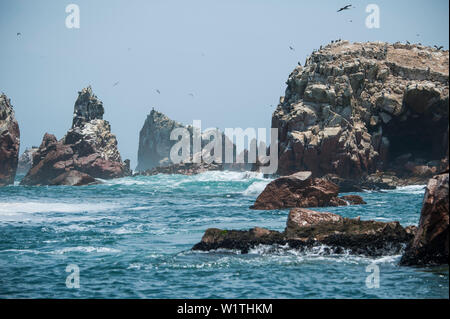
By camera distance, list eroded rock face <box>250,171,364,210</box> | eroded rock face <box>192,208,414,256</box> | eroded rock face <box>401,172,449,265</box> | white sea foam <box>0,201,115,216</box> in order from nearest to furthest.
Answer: eroded rock face <box>401,172,449,265</box> → eroded rock face <box>192,208,414,256</box> → eroded rock face <box>250,171,364,210</box> → white sea foam <box>0,201,115,216</box>

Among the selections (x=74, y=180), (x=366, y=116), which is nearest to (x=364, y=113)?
(x=366, y=116)

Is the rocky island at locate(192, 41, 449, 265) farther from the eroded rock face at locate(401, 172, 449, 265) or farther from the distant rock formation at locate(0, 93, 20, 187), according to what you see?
the distant rock formation at locate(0, 93, 20, 187)

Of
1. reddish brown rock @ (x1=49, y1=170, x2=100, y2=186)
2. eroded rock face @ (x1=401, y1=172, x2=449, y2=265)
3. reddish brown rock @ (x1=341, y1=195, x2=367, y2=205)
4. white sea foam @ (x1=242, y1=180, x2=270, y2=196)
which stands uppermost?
eroded rock face @ (x1=401, y1=172, x2=449, y2=265)

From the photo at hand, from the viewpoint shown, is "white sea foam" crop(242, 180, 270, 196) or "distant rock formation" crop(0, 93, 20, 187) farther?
"distant rock formation" crop(0, 93, 20, 187)

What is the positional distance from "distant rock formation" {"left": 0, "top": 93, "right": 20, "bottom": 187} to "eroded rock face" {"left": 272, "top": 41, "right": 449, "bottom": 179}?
4118 centimetres

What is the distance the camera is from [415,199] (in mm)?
38844

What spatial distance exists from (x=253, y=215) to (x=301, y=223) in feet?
35.0

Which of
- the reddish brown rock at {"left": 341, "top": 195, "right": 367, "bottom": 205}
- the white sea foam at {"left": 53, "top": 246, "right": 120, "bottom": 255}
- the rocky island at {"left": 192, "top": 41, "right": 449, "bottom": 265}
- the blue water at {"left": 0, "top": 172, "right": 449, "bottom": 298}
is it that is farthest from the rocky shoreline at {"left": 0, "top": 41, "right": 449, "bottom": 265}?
the white sea foam at {"left": 53, "top": 246, "right": 120, "bottom": 255}

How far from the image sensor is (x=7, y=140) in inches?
3194

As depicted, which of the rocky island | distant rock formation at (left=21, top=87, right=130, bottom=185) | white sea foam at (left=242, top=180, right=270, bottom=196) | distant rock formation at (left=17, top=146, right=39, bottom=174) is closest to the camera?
white sea foam at (left=242, top=180, right=270, bottom=196)

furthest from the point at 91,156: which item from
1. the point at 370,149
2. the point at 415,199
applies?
the point at 415,199

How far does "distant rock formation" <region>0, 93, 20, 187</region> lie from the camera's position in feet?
265

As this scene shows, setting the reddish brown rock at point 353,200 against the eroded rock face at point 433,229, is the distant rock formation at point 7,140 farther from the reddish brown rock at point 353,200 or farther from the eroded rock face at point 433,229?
the eroded rock face at point 433,229
